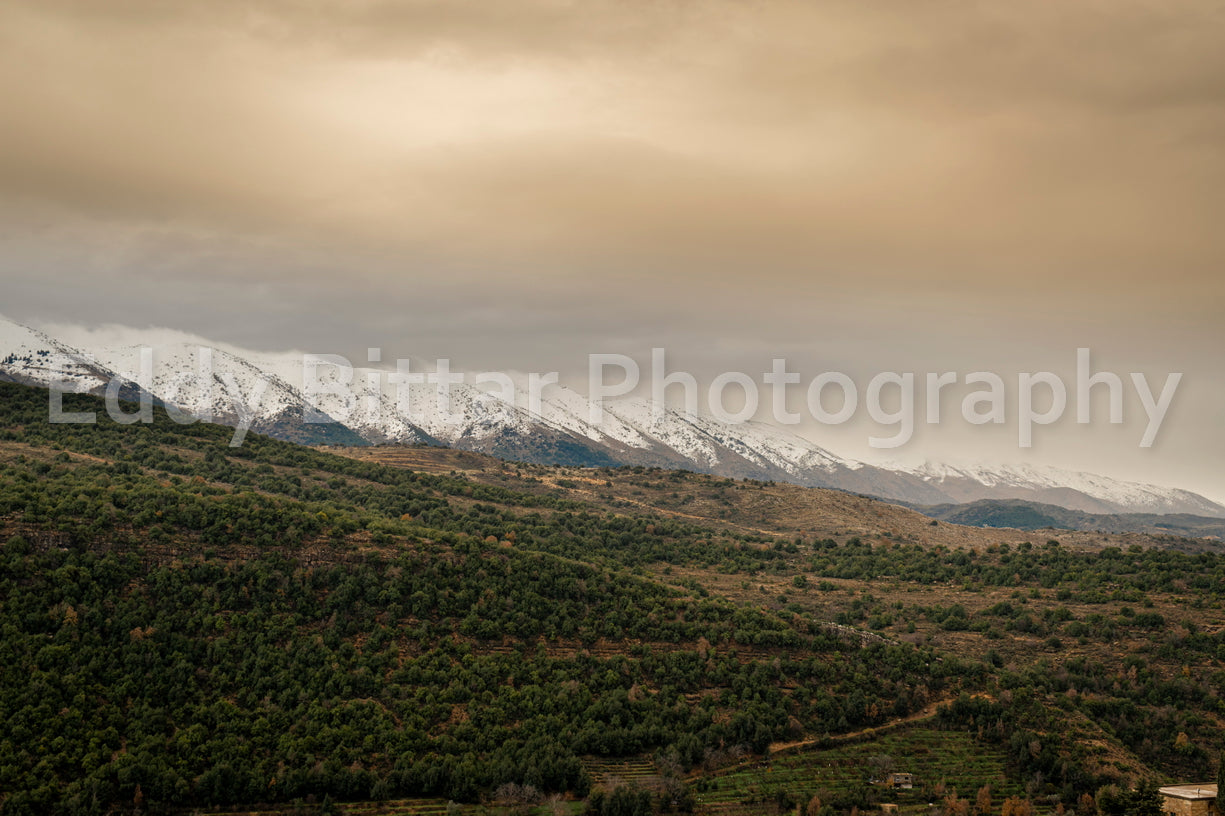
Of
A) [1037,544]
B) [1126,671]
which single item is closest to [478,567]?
[1126,671]

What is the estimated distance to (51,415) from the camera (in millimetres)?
94562

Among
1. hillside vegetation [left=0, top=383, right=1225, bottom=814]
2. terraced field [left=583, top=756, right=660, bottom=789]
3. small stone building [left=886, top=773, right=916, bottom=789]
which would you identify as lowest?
small stone building [left=886, top=773, right=916, bottom=789]

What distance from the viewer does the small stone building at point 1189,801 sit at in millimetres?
48750

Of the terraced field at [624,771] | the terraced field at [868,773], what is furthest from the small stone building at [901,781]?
the terraced field at [624,771]

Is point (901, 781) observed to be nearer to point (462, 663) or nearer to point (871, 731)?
point (871, 731)

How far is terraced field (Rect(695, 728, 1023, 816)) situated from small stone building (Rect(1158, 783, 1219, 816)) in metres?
8.59

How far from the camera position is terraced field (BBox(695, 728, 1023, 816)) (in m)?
51.7

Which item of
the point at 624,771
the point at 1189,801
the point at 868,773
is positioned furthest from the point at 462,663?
the point at 1189,801

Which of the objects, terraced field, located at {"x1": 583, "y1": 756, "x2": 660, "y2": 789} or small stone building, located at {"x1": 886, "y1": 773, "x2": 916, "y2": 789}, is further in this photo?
small stone building, located at {"x1": 886, "y1": 773, "x2": 916, "y2": 789}

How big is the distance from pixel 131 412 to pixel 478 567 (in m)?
66.9

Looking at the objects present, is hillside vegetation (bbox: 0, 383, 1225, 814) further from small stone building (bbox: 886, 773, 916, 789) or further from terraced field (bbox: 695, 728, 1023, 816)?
small stone building (bbox: 886, 773, 916, 789)

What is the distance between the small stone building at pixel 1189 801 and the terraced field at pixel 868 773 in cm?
859

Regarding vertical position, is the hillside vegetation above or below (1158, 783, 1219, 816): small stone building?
above

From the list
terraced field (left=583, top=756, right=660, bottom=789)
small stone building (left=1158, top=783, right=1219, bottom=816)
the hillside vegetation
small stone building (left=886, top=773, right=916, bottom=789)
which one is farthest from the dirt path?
small stone building (left=1158, top=783, right=1219, bottom=816)
